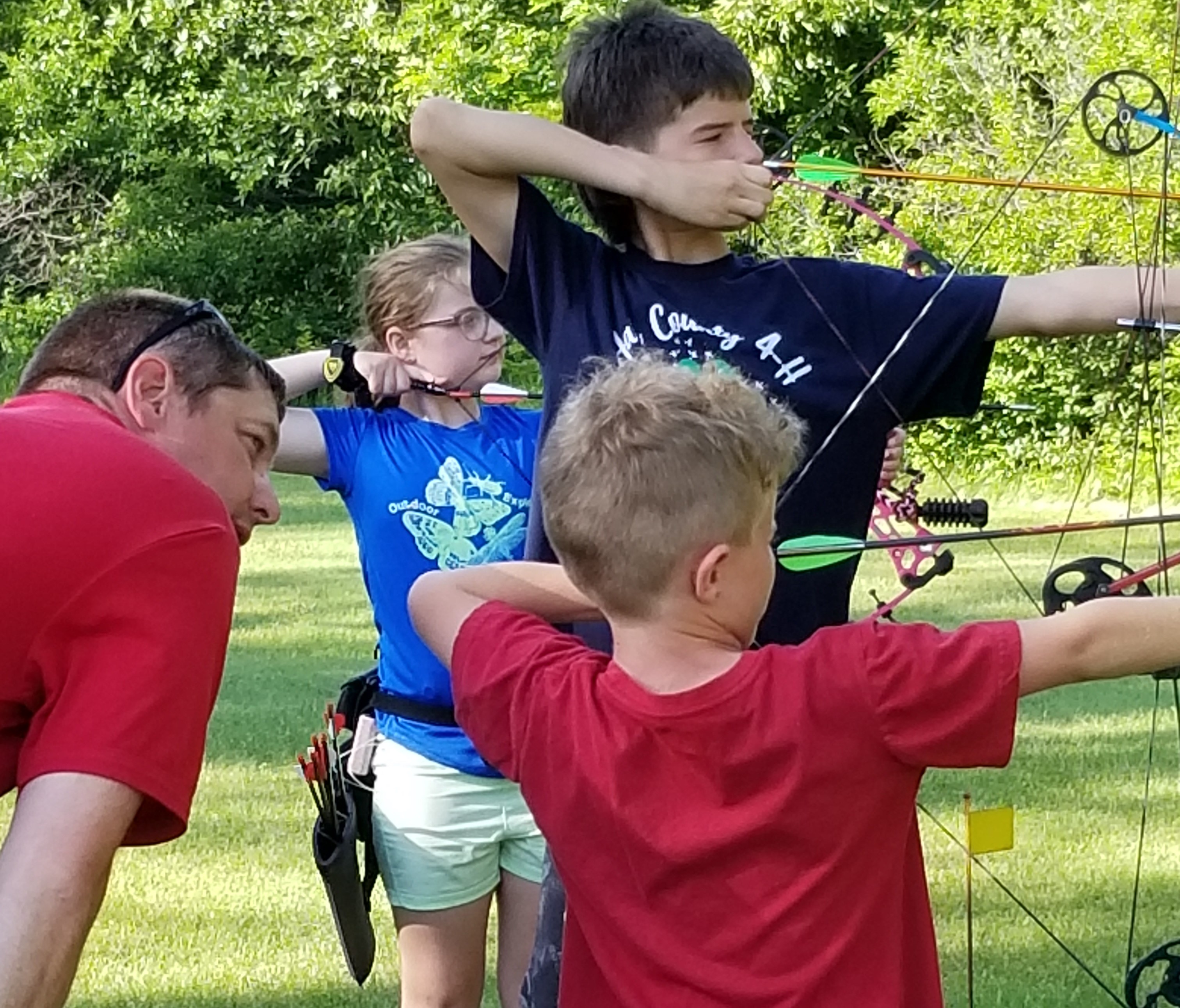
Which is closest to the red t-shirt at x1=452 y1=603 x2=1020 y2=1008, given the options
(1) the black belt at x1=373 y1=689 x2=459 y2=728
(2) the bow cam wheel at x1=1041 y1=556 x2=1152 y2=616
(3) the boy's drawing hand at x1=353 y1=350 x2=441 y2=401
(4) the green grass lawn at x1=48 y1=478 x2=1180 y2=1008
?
(2) the bow cam wheel at x1=1041 y1=556 x2=1152 y2=616

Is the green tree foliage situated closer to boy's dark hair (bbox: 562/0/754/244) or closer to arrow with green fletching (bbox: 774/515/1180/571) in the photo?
boy's dark hair (bbox: 562/0/754/244)

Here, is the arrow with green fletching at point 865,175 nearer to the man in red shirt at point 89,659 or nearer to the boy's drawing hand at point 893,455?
the boy's drawing hand at point 893,455

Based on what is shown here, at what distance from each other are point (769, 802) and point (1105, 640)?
0.25m

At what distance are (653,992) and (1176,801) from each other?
10.9ft

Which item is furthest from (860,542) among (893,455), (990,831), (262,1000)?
(262,1000)

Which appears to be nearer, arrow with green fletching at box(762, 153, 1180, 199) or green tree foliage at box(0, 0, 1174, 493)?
arrow with green fletching at box(762, 153, 1180, 199)

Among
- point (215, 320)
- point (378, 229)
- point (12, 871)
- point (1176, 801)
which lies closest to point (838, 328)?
point (215, 320)

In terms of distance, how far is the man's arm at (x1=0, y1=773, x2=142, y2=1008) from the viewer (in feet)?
3.95

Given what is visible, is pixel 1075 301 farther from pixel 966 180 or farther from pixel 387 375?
pixel 387 375

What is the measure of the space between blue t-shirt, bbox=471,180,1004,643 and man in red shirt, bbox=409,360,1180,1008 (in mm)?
286

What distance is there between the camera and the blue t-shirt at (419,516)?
8.15 feet

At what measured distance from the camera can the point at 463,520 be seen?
254cm

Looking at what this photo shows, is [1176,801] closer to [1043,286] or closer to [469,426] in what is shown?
[469,426]

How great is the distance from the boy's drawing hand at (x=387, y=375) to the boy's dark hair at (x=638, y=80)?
0.70 metres
